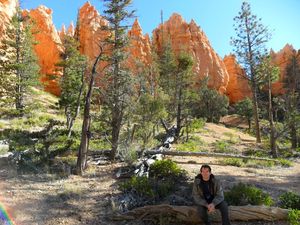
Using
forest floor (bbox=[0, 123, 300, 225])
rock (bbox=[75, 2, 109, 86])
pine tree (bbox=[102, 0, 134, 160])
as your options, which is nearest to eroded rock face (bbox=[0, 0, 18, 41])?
rock (bbox=[75, 2, 109, 86])

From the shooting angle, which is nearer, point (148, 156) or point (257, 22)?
point (148, 156)

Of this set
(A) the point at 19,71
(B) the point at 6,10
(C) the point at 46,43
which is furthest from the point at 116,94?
(C) the point at 46,43

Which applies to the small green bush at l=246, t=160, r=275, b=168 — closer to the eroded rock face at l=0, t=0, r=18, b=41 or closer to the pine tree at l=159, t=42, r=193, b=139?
the pine tree at l=159, t=42, r=193, b=139

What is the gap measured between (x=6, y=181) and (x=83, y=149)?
312 centimetres

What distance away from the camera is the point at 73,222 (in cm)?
820

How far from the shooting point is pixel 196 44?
66188 millimetres

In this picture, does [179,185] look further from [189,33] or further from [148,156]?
[189,33]

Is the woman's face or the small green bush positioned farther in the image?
the small green bush

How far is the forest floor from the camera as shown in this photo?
8453 millimetres

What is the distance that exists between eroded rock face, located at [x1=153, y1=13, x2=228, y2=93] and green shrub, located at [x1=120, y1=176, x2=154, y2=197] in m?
55.1

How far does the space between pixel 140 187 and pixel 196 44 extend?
59.6m

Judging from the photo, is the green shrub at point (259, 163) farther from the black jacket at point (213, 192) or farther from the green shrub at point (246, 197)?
the black jacket at point (213, 192)

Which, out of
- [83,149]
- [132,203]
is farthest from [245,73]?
[132,203]

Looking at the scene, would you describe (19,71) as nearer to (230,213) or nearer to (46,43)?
(230,213)
